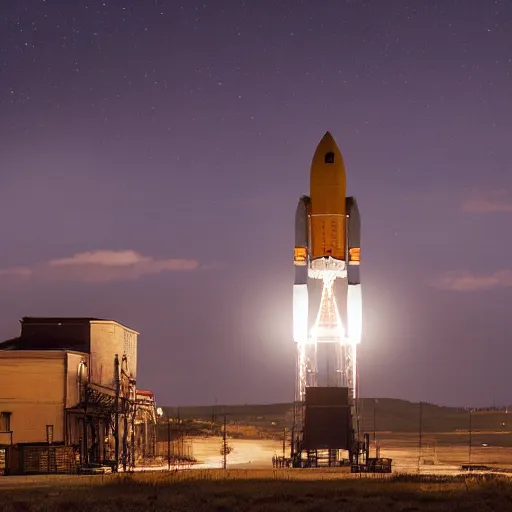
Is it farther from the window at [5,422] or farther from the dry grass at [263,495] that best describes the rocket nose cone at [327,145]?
the window at [5,422]

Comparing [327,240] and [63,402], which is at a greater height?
[327,240]

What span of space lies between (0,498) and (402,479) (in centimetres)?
1840

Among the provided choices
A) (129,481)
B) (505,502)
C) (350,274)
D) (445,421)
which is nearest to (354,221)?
(350,274)

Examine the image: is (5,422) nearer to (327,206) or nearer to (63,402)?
→ (63,402)

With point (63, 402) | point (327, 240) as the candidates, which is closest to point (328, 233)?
point (327, 240)

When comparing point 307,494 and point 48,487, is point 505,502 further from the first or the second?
point 48,487

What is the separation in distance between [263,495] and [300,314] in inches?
913

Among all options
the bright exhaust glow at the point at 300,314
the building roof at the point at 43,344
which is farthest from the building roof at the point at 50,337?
the bright exhaust glow at the point at 300,314

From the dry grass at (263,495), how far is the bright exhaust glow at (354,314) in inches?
547

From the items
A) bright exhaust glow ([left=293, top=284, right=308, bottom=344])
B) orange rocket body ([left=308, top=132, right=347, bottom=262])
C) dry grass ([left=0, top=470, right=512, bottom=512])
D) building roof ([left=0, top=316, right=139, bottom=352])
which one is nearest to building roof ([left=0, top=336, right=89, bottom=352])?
building roof ([left=0, top=316, right=139, bottom=352])

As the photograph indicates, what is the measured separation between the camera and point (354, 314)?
65125mm

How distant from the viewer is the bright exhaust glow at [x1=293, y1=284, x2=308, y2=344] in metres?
65.1

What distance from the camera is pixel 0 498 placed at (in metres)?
42.6

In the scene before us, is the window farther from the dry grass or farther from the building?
the dry grass
